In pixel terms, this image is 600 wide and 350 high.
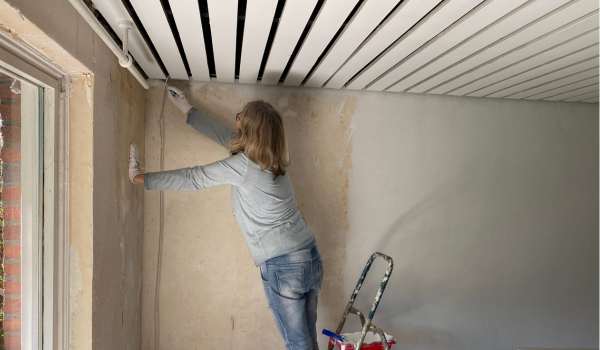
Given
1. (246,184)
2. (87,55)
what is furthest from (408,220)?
(87,55)

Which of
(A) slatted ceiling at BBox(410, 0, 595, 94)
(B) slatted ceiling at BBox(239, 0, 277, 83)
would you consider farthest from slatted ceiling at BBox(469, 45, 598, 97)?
(B) slatted ceiling at BBox(239, 0, 277, 83)

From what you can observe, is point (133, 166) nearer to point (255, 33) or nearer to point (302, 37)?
point (255, 33)

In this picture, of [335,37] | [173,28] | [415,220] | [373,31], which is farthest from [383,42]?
[415,220]

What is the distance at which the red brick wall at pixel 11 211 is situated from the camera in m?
1.16

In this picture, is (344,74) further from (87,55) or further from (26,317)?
(26,317)

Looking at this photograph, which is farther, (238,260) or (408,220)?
(408,220)

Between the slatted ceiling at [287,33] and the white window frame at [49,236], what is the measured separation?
0.82 meters

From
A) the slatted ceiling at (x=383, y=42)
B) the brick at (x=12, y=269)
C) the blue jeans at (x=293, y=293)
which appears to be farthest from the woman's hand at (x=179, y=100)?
the brick at (x=12, y=269)

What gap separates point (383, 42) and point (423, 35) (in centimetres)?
16

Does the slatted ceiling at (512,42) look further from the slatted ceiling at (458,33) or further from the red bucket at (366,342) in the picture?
the red bucket at (366,342)

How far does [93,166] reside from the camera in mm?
1454

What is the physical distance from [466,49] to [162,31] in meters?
1.30

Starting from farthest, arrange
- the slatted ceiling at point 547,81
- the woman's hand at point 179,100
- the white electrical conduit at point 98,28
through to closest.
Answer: the woman's hand at point 179,100
the slatted ceiling at point 547,81
the white electrical conduit at point 98,28

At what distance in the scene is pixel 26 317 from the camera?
1.27m
